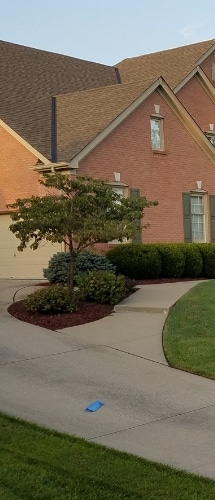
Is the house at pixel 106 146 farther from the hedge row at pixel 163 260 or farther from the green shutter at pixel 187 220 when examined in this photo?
the hedge row at pixel 163 260

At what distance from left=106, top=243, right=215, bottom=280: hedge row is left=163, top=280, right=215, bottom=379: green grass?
10.1ft

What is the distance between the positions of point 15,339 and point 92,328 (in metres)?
1.63

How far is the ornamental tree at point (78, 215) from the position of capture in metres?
14.5

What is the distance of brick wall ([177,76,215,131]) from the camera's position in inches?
1099

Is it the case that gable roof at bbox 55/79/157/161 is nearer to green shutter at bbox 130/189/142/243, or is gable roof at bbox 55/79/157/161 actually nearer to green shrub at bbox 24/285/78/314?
green shutter at bbox 130/189/142/243

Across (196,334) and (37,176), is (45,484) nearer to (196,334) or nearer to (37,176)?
(196,334)

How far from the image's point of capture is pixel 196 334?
12422 mm

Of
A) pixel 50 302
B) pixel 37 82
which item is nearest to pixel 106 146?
pixel 37 82

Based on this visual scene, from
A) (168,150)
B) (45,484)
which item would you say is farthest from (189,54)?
(45,484)

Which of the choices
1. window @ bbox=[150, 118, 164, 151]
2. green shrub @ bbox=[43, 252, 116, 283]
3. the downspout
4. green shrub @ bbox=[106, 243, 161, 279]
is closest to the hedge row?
green shrub @ bbox=[106, 243, 161, 279]

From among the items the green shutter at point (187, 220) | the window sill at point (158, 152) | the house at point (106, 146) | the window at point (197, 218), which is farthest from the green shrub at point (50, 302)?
the window at point (197, 218)

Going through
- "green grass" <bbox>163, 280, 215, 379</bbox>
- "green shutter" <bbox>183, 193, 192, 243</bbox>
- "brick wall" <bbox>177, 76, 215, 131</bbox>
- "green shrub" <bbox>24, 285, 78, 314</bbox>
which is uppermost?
"brick wall" <bbox>177, 76, 215, 131</bbox>

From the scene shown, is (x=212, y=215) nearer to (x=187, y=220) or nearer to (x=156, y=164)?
(x=187, y=220)

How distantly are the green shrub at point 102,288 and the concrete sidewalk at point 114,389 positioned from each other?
1317mm
